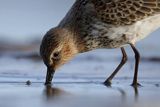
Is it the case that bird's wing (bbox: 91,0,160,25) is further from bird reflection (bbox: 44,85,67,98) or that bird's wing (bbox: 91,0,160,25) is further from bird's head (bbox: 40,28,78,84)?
bird reflection (bbox: 44,85,67,98)

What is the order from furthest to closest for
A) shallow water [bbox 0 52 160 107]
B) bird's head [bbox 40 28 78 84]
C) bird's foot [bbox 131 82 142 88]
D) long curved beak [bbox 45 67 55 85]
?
bird's head [bbox 40 28 78 84]
long curved beak [bbox 45 67 55 85]
bird's foot [bbox 131 82 142 88]
shallow water [bbox 0 52 160 107]

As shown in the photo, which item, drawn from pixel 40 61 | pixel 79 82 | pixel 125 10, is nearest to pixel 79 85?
pixel 79 82

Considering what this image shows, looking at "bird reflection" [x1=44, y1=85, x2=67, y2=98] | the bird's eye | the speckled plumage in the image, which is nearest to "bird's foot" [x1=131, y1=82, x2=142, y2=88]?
the speckled plumage

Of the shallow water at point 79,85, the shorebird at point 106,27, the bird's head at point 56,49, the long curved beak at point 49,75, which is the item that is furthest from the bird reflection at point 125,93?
the bird's head at point 56,49

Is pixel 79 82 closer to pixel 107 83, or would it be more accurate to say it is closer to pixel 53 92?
pixel 107 83

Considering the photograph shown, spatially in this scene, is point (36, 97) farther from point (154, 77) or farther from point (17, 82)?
point (154, 77)

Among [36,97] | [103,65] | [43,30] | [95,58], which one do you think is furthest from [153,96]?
[43,30]
